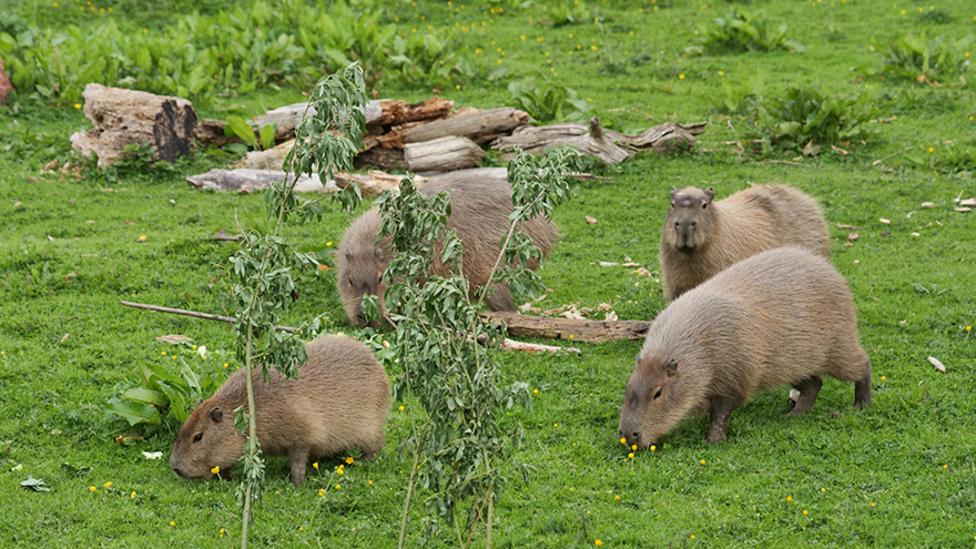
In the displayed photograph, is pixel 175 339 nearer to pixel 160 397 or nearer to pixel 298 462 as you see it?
pixel 160 397

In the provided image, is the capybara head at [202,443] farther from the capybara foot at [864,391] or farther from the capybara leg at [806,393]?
the capybara foot at [864,391]

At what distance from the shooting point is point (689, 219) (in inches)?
366

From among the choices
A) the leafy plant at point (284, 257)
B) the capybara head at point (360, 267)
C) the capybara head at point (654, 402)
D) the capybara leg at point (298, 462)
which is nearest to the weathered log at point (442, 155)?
Result: the capybara head at point (360, 267)

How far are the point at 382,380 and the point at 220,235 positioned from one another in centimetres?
399

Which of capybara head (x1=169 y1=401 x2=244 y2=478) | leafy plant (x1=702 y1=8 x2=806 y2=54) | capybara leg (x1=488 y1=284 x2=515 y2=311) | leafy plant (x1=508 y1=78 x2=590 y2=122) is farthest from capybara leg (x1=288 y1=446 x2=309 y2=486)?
leafy plant (x1=702 y1=8 x2=806 y2=54)

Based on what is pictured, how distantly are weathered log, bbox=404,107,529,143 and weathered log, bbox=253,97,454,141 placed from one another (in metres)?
0.15

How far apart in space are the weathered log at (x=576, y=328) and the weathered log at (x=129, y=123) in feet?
16.5

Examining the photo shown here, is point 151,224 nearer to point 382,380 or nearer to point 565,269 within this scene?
point 565,269

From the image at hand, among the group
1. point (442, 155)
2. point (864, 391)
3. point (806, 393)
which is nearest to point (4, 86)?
point (442, 155)

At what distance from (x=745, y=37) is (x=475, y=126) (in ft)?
20.1

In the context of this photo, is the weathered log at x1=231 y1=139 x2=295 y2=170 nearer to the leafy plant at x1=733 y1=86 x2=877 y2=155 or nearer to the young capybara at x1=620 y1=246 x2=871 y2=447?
the leafy plant at x1=733 y1=86 x2=877 y2=155

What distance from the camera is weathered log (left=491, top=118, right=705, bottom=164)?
42.3ft

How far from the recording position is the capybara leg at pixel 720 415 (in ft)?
25.1

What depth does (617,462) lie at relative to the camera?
733cm
